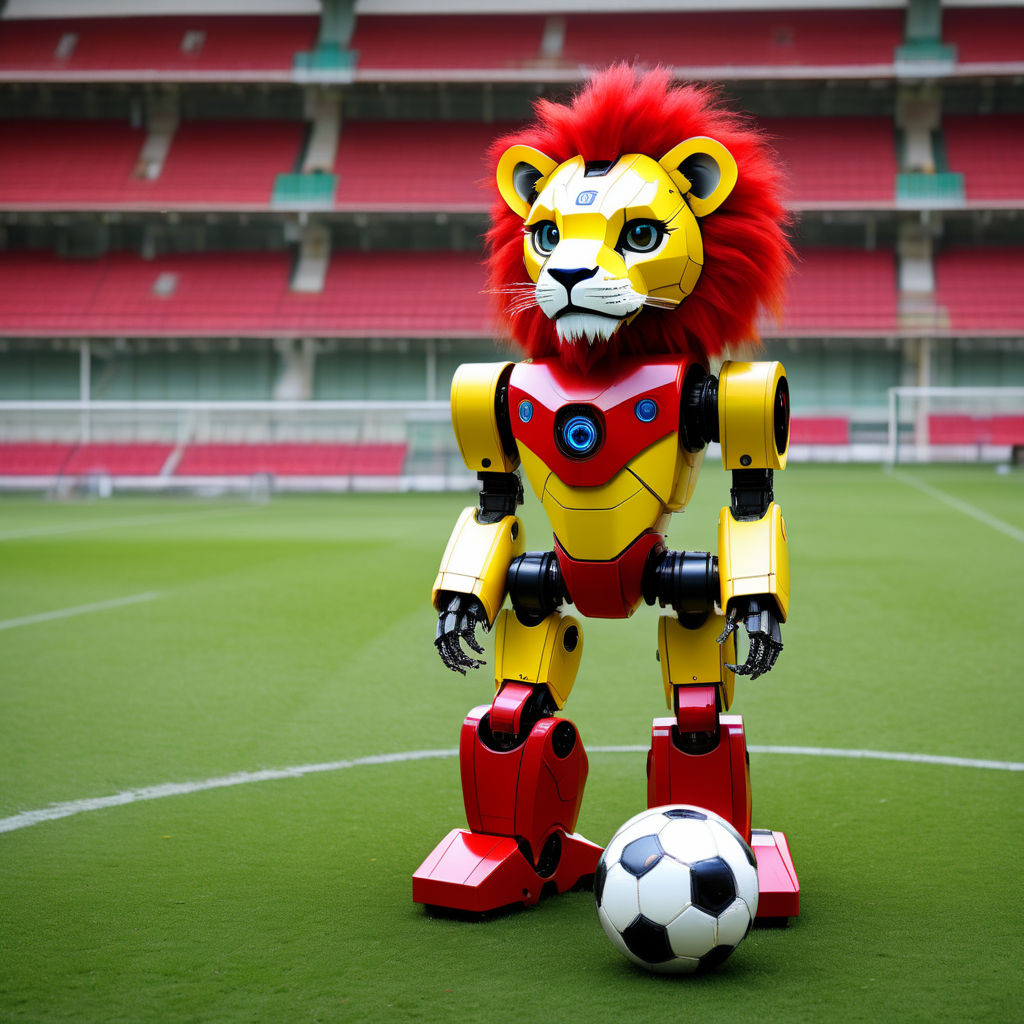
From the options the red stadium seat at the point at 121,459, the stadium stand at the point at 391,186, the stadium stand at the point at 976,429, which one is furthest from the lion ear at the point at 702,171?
the stadium stand at the point at 391,186

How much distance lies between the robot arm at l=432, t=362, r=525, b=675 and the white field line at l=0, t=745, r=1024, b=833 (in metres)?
1.50

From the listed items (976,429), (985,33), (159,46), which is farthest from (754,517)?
(159,46)

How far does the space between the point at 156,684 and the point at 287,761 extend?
1814 millimetres

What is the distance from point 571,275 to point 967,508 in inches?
589

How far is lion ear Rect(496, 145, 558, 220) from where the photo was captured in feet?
12.3

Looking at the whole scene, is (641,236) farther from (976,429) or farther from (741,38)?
(741,38)

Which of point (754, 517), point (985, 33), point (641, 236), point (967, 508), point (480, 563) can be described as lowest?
point (967, 508)

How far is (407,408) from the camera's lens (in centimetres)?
2583

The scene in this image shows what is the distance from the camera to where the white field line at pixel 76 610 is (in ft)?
27.9

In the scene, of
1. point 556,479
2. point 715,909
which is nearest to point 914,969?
point 715,909

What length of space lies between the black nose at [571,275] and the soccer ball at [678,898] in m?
1.48

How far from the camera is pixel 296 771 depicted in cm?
491

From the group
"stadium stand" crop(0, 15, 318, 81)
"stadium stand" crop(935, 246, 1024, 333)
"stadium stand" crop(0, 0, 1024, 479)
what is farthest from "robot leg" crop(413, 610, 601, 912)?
"stadium stand" crop(0, 15, 318, 81)

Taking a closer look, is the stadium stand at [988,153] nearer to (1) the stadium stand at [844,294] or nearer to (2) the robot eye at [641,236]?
(1) the stadium stand at [844,294]
